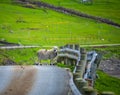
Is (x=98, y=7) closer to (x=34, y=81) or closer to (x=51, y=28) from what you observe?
(x=51, y=28)

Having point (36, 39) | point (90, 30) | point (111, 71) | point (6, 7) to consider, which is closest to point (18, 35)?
point (36, 39)

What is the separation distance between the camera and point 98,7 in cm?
8775

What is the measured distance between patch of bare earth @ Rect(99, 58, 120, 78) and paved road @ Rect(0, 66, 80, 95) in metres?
13.8

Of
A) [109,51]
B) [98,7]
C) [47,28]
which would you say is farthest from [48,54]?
[98,7]

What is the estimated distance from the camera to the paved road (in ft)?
51.8

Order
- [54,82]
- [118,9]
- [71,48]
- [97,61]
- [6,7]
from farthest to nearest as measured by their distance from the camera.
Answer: [118,9] → [6,7] → [71,48] → [97,61] → [54,82]

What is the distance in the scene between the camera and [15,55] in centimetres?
3719

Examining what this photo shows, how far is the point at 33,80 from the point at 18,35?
34.3 m

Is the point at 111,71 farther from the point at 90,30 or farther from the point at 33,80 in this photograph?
the point at 90,30

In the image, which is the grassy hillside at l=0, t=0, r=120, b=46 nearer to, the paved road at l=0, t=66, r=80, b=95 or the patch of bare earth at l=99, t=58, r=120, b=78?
the patch of bare earth at l=99, t=58, r=120, b=78

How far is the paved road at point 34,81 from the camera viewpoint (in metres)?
15.8

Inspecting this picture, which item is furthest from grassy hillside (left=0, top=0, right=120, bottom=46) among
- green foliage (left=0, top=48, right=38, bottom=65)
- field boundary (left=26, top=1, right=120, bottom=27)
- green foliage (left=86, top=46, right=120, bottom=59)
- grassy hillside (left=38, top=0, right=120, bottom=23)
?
green foliage (left=0, top=48, right=38, bottom=65)

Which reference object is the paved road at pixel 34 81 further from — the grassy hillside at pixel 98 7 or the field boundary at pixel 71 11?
the grassy hillside at pixel 98 7

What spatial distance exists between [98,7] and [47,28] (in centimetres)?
2877
